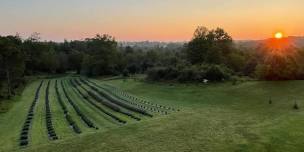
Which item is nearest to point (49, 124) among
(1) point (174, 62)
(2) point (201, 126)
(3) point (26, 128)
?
(3) point (26, 128)

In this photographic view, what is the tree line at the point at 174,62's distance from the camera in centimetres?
4459

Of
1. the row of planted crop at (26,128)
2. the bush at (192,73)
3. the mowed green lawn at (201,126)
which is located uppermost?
the bush at (192,73)

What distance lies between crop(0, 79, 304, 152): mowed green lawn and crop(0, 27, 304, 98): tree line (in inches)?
147

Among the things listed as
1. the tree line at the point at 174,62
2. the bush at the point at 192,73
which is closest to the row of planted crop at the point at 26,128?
the tree line at the point at 174,62

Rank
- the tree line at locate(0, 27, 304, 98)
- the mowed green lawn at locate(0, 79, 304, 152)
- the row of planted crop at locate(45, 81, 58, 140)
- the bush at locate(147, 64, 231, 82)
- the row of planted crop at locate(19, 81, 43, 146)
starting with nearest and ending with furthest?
the mowed green lawn at locate(0, 79, 304, 152) → the row of planted crop at locate(19, 81, 43, 146) → the row of planted crop at locate(45, 81, 58, 140) → the tree line at locate(0, 27, 304, 98) → the bush at locate(147, 64, 231, 82)

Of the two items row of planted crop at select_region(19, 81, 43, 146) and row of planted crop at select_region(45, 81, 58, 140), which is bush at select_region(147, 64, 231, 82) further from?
row of planted crop at select_region(19, 81, 43, 146)

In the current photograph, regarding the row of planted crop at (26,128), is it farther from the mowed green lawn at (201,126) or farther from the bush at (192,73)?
the bush at (192,73)

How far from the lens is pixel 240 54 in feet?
263

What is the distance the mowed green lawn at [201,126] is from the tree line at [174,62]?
3.73m

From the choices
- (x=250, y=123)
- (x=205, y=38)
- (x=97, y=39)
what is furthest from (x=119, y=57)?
(x=250, y=123)

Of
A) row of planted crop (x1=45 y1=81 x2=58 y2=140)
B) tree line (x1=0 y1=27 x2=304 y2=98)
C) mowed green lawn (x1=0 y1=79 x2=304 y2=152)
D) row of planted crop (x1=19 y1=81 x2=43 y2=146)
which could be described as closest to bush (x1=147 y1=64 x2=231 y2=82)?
tree line (x1=0 y1=27 x2=304 y2=98)

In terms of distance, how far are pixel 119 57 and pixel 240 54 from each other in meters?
34.9

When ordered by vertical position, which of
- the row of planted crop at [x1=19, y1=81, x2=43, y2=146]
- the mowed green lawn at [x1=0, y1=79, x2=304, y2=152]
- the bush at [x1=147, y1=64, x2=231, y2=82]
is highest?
the bush at [x1=147, y1=64, x2=231, y2=82]

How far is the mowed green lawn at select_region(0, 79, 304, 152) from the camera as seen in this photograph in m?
21.1
